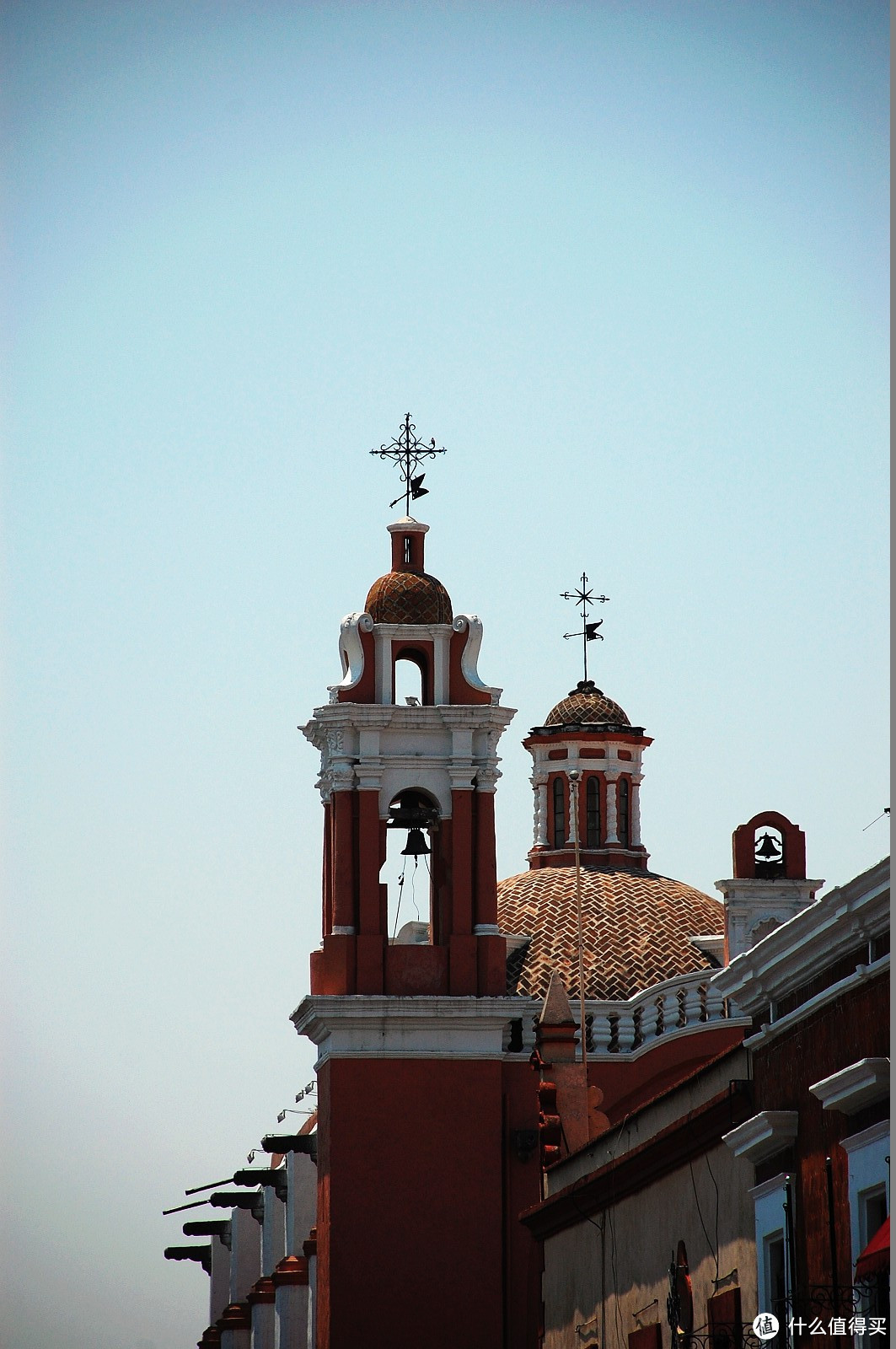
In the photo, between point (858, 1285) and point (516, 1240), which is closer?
point (858, 1285)

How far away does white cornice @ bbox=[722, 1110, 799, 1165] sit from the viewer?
15.2 metres

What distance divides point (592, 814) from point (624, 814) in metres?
0.38

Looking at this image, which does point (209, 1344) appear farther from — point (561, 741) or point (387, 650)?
point (387, 650)

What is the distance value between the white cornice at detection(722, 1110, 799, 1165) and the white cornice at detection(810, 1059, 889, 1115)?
83 centimetres

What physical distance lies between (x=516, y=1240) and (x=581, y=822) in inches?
271

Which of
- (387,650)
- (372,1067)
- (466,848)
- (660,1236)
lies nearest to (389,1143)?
(372,1067)

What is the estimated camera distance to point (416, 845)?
30.5 m

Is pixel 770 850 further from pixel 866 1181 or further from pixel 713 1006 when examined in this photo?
pixel 866 1181

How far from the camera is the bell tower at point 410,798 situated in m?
29.4

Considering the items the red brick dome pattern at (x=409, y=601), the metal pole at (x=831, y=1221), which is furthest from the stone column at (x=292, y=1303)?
the metal pole at (x=831, y=1221)

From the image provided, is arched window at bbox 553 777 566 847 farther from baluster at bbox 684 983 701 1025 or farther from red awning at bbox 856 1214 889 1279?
red awning at bbox 856 1214 889 1279

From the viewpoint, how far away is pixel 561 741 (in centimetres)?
3500

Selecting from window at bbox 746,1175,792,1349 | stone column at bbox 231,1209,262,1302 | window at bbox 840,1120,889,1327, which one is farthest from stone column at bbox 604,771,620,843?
window at bbox 840,1120,889,1327

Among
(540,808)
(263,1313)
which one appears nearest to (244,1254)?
(263,1313)
